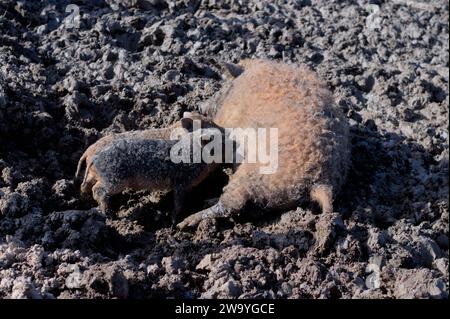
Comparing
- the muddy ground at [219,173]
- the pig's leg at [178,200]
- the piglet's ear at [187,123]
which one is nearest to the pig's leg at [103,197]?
the muddy ground at [219,173]

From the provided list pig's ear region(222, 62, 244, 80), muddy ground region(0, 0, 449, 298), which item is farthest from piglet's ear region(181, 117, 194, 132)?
pig's ear region(222, 62, 244, 80)

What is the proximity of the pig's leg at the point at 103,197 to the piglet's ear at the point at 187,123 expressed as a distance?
2.28ft

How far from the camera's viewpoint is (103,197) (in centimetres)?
409

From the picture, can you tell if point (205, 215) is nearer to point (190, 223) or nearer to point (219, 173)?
point (190, 223)

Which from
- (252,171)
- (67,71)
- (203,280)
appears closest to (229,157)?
(252,171)

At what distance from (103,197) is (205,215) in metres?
0.64

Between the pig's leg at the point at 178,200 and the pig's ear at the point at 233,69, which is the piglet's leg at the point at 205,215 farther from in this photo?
the pig's ear at the point at 233,69

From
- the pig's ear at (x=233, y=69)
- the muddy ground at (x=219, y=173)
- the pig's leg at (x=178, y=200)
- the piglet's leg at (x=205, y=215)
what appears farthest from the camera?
the pig's ear at (x=233, y=69)

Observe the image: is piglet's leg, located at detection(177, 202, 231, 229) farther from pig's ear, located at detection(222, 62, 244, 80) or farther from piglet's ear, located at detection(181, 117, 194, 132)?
pig's ear, located at detection(222, 62, 244, 80)

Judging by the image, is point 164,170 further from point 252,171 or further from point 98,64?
point 98,64

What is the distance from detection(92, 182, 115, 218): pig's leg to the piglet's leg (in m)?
0.45

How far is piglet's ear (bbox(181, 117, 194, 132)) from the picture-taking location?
441cm

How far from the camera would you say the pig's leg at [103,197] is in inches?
161

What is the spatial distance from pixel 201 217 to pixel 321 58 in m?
2.36
